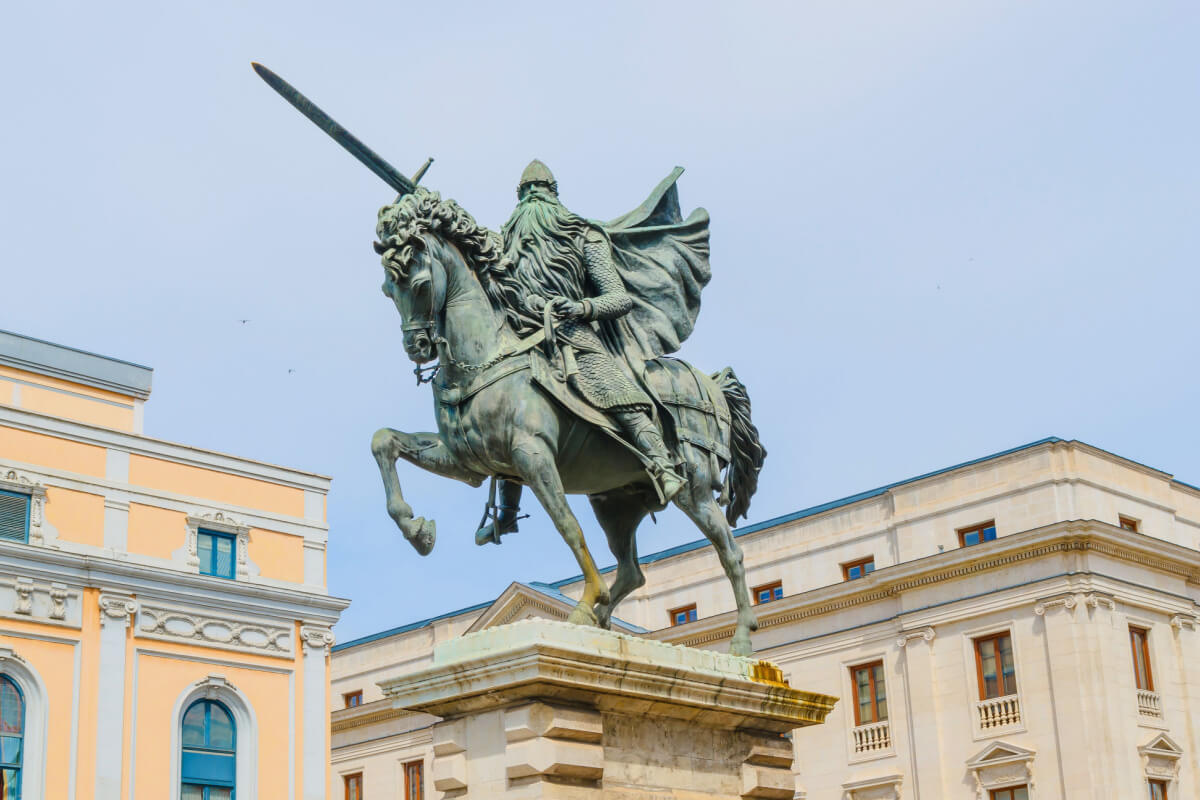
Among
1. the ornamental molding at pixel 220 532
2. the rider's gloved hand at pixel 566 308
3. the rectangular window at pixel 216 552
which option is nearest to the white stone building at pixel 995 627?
the ornamental molding at pixel 220 532

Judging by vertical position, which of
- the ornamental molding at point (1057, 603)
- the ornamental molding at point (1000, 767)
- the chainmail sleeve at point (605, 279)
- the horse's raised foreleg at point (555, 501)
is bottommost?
the horse's raised foreleg at point (555, 501)

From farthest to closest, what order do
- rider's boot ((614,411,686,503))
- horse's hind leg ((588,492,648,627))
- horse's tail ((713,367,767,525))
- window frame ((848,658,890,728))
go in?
window frame ((848,658,890,728)) < horse's tail ((713,367,767,525)) < horse's hind leg ((588,492,648,627)) < rider's boot ((614,411,686,503))

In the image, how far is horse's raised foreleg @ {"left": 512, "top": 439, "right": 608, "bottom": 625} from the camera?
9906mm

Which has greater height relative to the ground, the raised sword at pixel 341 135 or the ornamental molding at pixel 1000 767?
the raised sword at pixel 341 135

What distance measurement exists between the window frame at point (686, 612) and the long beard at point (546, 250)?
36.9 metres

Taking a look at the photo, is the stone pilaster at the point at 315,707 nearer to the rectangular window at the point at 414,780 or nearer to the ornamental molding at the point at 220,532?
the ornamental molding at the point at 220,532

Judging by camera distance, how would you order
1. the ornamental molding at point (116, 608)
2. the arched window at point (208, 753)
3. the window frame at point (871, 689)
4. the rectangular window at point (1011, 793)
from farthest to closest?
the window frame at point (871, 689), the rectangular window at point (1011, 793), the arched window at point (208, 753), the ornamental molding at point (116, 608)

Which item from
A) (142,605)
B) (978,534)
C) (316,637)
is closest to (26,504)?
(142,605)

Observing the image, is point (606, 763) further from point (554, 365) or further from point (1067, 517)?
point (1067, 517)

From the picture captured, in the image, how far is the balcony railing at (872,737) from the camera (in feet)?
139

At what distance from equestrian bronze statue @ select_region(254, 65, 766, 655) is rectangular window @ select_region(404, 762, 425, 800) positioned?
45172 millimetres

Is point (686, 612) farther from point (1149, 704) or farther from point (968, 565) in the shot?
point (1149, 704)

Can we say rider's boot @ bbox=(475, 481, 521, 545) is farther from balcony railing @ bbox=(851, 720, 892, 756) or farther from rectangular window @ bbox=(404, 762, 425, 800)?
rectangular window @ bbox=(404, 762, 425, 800)

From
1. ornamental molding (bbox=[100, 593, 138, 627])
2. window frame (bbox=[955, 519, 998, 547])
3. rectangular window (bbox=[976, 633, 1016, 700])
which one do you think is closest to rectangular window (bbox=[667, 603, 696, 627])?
window frame (bbox=[955, 519, 998, 547])
